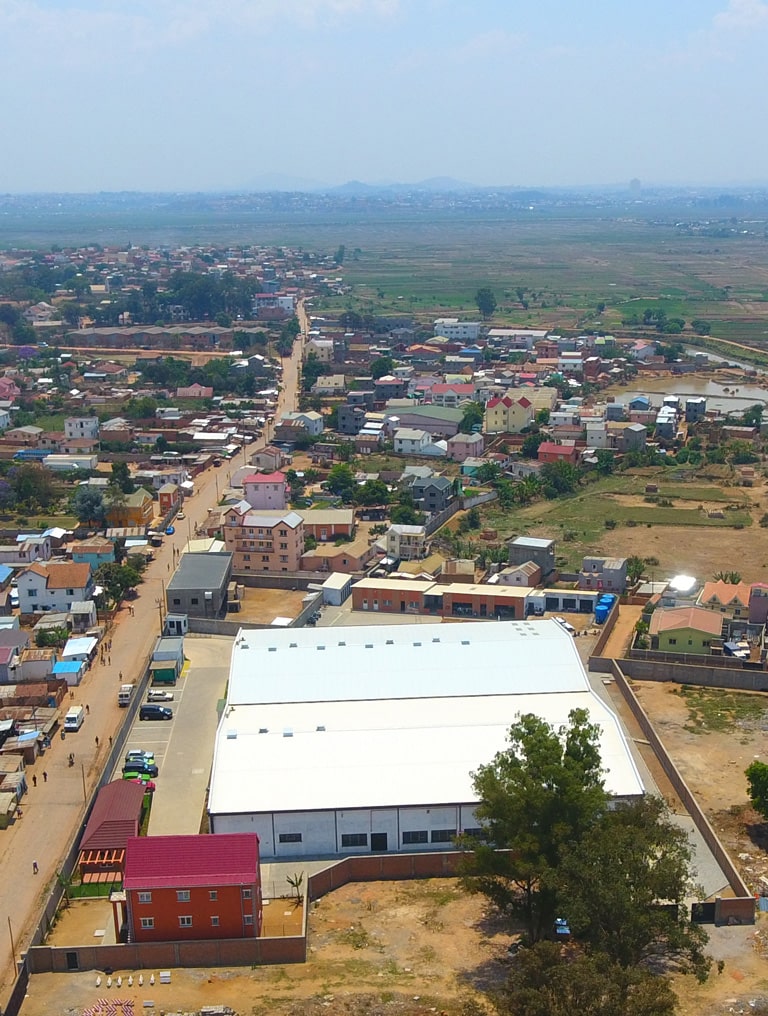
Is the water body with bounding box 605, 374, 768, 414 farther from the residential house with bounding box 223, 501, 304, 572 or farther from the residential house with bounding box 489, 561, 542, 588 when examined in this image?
the residential house with bounding box 223, 501, 304, 572

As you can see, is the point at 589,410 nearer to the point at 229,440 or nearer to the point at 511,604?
the point at 229,440

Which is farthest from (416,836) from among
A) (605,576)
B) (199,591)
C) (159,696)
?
(605,576)

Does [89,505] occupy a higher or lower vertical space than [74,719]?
higher

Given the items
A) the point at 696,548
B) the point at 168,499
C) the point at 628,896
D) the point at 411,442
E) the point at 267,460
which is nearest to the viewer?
the point at 628,896

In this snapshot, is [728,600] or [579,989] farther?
[728,600]

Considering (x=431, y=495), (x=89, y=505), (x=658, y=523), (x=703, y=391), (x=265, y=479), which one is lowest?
(x=703, y=391)

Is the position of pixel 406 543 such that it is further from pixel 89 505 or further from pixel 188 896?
pixel 188 896

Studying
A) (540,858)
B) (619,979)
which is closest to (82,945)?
Answer: (540,858)
